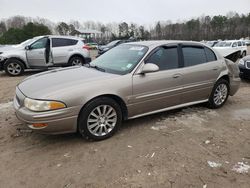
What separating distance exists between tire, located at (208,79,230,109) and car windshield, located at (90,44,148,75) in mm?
1889

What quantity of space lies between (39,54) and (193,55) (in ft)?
23.9

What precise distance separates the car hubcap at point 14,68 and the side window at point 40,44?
3.17 ft

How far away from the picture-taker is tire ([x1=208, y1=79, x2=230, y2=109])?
5.40 meters

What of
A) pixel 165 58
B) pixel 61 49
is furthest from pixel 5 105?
pixel 61 49

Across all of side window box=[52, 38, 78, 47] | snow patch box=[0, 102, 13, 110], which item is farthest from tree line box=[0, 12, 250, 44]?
snow patch box=[0, 102, 13, 110]

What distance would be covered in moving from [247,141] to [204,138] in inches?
25.7

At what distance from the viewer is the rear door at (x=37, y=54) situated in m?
10.4

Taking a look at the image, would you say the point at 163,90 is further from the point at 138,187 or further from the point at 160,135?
the point at 138,187

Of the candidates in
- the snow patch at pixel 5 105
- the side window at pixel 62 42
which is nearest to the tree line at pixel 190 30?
the side window at pixel 62 42

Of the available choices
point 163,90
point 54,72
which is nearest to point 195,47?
point 163,90

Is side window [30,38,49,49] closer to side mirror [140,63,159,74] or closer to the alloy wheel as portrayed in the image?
side mirror [140,63,159,74]

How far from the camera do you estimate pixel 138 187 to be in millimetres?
2887

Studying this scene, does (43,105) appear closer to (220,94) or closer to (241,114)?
(220,94)

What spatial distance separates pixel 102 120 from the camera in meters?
3.96
